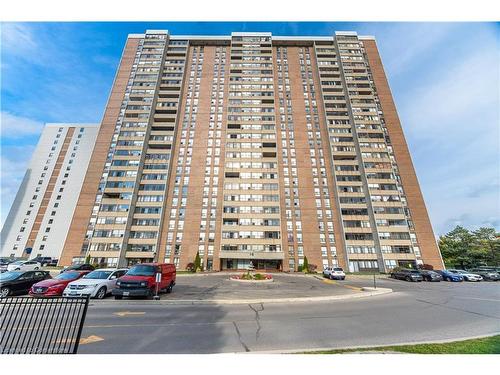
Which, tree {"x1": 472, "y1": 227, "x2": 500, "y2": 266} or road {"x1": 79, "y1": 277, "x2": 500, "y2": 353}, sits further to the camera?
tree {"x1": 472, "y1": 227, "x2": 500, "y2": 266}

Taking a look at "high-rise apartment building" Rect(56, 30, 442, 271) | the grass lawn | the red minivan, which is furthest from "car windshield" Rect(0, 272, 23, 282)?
"high-rise apartment building" Rect(56, 30, 442, 271)

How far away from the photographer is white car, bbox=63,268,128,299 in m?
13.0

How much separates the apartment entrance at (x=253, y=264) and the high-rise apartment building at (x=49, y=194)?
5319 cm

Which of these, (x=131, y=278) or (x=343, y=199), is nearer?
(x=131, y=278)

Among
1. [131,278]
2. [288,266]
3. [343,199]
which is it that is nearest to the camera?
Answer: [131,278]

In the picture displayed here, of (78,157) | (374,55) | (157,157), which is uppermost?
(374,55)

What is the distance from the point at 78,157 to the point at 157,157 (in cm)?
4187

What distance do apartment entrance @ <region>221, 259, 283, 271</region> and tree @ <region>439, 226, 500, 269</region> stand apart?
137 ft

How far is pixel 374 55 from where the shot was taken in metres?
65.5

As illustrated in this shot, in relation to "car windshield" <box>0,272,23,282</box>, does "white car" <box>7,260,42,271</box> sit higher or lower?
lower

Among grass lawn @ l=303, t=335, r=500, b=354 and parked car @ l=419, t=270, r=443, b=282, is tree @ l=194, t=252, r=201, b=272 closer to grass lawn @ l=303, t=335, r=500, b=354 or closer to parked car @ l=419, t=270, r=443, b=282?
parked car @ l=419, t=270, r=443, b=282

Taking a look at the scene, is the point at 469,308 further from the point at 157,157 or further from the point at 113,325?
the point at 157,157
